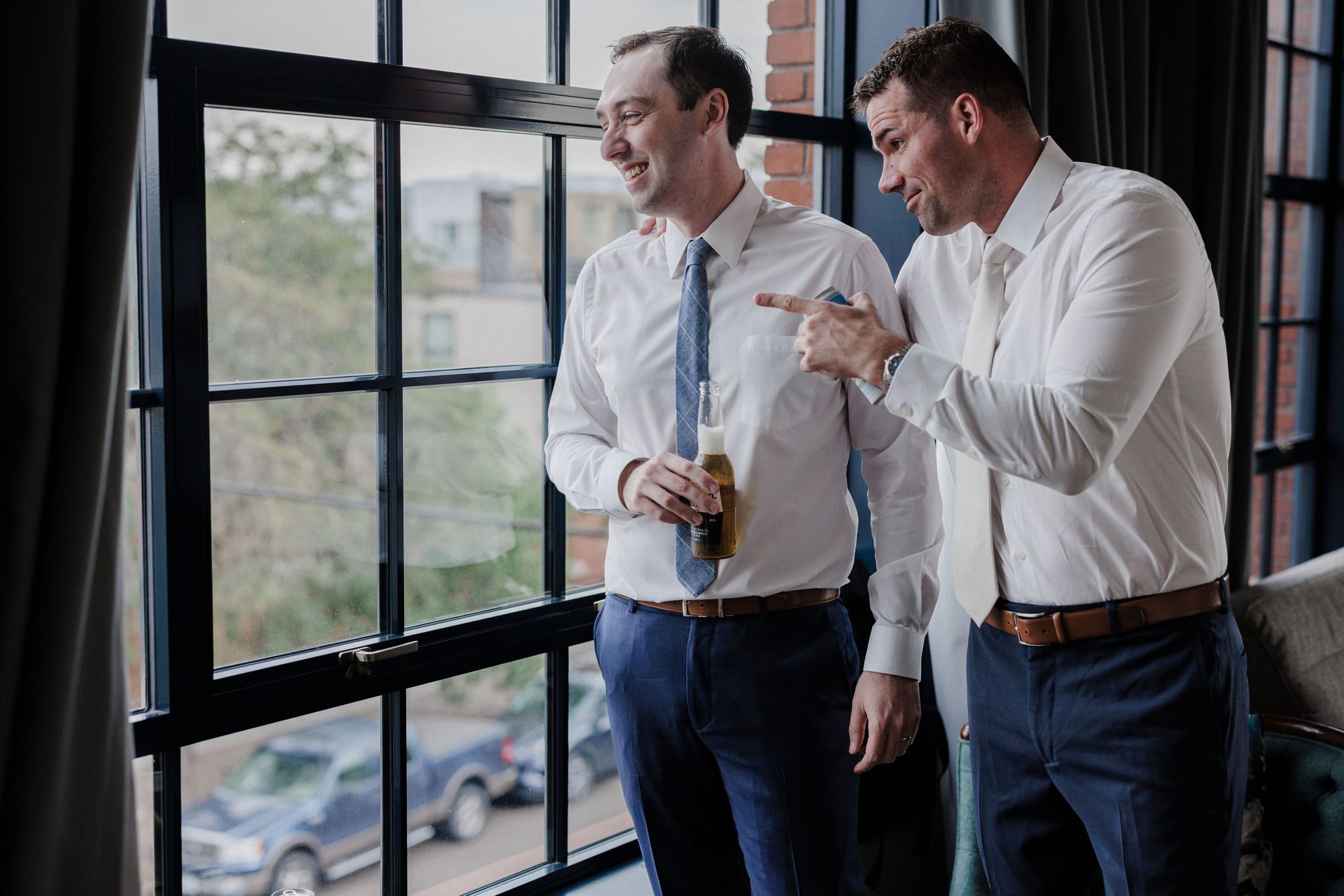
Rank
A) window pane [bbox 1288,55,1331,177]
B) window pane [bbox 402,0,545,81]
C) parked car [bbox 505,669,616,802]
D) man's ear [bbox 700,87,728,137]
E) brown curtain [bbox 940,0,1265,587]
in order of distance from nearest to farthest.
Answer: man's ear [bbox 700,87,728,137]
window pane [bbox 402,0,545,81]
parked car [bbox 505,669,616,802]
brown curtain [bbox 940,0,1265,587]
window pane [bbox 1288,55,1331,177]

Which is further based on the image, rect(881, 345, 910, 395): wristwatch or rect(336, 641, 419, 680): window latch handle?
rect(336, 641, 419, 680): window latch handle

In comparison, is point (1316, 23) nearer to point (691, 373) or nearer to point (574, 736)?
point (691, 373)

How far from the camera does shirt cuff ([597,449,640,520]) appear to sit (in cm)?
158

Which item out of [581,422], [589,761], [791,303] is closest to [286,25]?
[581,422]

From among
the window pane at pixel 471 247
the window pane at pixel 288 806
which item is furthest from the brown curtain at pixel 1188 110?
the window pane at pixel 288 806

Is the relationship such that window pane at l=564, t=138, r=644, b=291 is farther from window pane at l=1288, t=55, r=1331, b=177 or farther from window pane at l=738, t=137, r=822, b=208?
window pane at l=1288, t=55, r=1331, b=177

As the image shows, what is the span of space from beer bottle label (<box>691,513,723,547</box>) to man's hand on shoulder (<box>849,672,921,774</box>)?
0.31m

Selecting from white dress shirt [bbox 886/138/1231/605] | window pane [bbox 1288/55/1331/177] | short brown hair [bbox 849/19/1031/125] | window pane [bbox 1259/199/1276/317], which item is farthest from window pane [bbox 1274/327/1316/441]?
short brown hair [bbox 849/19/1031/125]

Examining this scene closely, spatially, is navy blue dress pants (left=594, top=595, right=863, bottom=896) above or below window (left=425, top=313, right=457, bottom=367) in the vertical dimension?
below

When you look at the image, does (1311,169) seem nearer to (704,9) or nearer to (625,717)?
(704,9)

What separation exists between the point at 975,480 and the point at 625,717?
0.60 meters

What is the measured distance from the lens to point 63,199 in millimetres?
1035

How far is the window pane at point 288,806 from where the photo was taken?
167 centimetres

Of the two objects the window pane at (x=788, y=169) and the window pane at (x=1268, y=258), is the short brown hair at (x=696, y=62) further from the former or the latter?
the window pane at (x=1268, y=258)
